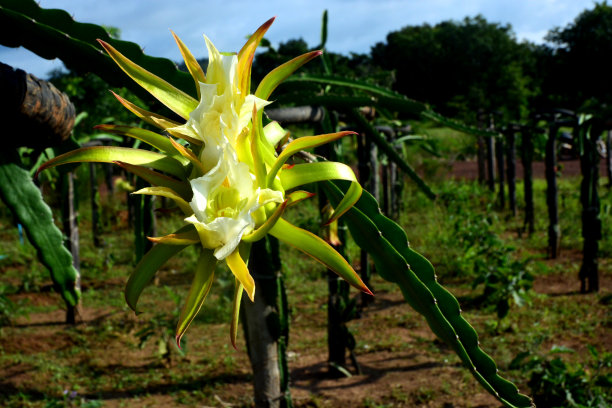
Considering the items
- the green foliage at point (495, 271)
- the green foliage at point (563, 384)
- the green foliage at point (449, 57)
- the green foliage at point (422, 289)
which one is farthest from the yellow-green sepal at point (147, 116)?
the green foliage at point (449, 57)

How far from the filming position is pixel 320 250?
323 mm

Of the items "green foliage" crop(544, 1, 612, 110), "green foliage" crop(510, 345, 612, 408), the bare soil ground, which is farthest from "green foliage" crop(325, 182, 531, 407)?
"green foliage" crop(544, 1, 612, 110)

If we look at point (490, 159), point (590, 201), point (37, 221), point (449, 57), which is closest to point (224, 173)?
point (37, 221)

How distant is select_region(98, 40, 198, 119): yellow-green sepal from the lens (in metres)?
0.34

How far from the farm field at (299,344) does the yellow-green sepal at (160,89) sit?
1.13 m

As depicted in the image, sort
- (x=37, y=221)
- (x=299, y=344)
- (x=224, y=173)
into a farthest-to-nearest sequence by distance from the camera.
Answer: (x=299, y=344) → (x=37, y=221) → (x=224, y=173)

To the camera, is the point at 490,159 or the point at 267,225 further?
the point at 490,159

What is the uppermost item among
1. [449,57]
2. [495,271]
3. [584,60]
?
[449,57]

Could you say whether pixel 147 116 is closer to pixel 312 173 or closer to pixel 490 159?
pixel 312 173

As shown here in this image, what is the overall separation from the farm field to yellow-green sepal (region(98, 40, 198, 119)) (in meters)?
1.13

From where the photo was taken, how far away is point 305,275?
3900mm

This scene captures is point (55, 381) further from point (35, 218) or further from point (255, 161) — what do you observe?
point (255, 161)

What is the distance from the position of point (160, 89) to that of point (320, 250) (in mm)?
156

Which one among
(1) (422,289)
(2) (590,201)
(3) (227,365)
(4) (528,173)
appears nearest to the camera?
(1) (422,289)
